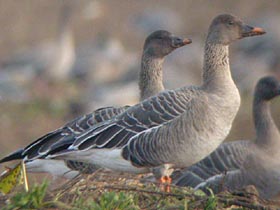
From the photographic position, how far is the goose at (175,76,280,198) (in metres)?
11.5

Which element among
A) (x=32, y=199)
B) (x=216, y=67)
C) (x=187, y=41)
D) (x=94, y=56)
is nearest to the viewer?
(x=32, y=199)

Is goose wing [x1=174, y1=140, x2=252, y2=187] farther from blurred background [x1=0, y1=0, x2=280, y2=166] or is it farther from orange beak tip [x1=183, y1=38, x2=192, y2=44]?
blurred background [x1=0, y1=0, x2=280, y2=166]

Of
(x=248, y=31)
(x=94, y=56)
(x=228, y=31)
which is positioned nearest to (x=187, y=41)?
(x=228, y=31)

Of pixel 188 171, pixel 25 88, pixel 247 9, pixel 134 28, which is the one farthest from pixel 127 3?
pixel 188 171

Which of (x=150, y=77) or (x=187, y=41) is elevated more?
(x=187, y=41)

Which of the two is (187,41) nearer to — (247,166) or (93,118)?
(93,118)

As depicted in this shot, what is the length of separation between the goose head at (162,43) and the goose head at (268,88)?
1.88 m

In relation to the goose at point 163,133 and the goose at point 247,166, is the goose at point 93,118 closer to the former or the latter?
the goose at point 163,133

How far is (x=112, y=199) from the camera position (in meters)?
6.75

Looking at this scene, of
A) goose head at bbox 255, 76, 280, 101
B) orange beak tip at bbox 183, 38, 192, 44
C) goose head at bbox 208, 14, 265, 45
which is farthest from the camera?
goose head at bbox 255, 76, 280, 101

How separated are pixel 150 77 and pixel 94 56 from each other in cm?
1981

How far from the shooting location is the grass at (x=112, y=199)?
6590 mm

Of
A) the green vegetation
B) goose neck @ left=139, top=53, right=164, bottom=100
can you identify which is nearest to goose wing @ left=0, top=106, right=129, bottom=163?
goose neck @ left=139, top=53, right=164, bottom=100

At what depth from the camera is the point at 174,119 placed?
933cm
